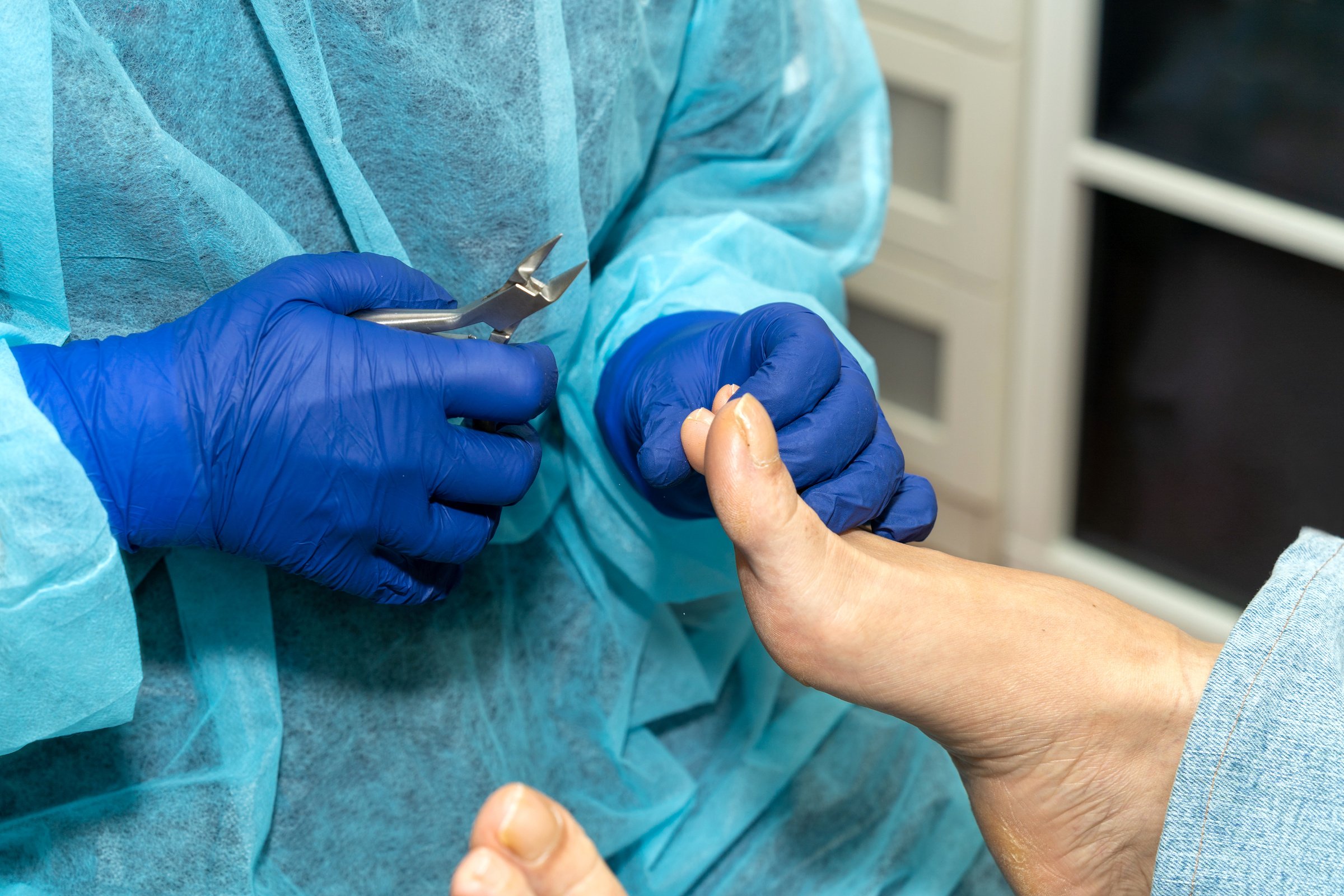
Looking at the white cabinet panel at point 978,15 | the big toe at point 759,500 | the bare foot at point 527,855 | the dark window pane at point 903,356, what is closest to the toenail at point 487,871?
the bare foot at point 527,855

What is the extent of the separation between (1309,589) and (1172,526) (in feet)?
3.30

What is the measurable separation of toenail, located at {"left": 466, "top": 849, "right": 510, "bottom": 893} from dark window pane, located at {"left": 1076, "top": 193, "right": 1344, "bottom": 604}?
1.17m

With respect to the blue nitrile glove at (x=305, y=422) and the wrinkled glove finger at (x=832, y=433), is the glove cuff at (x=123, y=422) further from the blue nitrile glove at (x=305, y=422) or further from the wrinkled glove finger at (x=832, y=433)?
the wrinkled glove finger at (x=832, y=433)

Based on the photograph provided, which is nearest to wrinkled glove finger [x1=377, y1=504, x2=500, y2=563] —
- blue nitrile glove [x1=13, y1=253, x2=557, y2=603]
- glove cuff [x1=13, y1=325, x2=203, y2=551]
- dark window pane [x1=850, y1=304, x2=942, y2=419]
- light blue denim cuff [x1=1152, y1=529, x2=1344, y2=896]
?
blue nitrile glove [x1=13, y1=253, x2=557, y2=603]

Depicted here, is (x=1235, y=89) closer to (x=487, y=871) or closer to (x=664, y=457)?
(x=664, y=457)

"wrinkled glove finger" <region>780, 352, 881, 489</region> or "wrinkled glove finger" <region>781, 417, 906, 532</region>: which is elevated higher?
"wrinkled glove finger" <region>780, 352, 881, 489</region>

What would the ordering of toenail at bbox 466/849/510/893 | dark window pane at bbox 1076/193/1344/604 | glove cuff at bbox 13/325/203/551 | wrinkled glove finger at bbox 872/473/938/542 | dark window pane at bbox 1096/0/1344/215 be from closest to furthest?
toenail at bbox 466/849/510/893
glove cuff at bbox 13/325/203/551
wrinkled glove finger at bbox 872/473/938/542
dark window pane at bbox 1096/0/1344/215
dark window pane at bbox 1076/193/1344/604

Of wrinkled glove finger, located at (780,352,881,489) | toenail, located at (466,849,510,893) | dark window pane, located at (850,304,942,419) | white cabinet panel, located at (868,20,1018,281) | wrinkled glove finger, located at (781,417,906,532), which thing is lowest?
dark window pane, located at (850,304,942,419)

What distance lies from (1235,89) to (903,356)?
0.54m

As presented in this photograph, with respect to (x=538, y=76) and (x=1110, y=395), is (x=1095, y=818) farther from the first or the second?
(x=1110, y=395)

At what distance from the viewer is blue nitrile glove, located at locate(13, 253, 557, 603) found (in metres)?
0.58

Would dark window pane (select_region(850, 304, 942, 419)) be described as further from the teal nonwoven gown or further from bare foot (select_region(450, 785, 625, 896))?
bare foot (select_region(450, 785, 625, 896))

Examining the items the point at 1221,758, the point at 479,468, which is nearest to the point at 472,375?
the point at 479,468

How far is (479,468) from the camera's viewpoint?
649 millimetres
